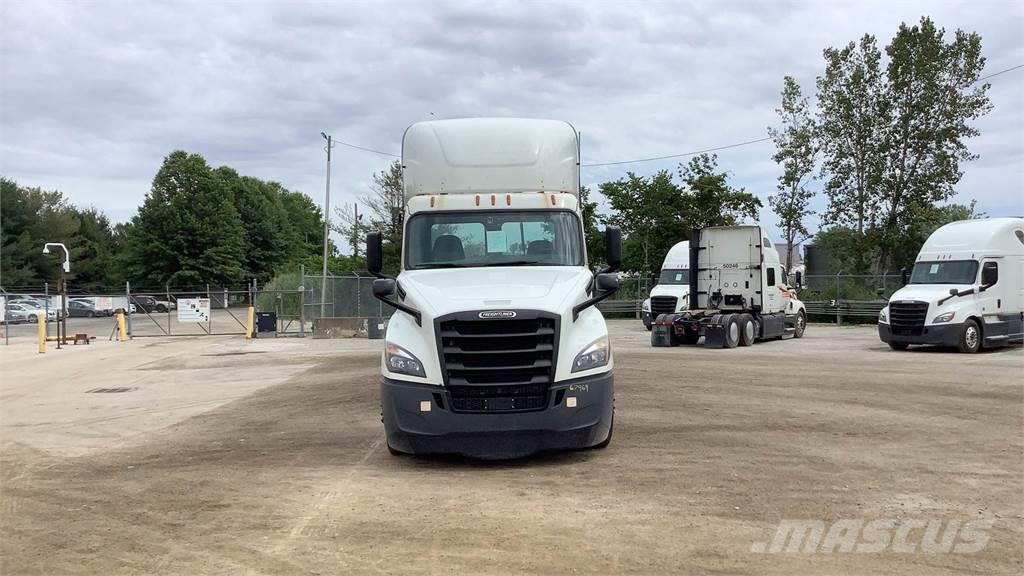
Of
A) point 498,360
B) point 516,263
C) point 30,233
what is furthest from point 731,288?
point 30,233

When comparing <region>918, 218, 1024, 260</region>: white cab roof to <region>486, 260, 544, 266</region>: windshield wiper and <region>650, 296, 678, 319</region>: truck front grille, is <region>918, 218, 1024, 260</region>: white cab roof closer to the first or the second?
<region>650, 296, 678, 319</region>: truck front grille

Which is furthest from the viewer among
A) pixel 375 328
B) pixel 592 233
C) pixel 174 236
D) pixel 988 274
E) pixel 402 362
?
→ pixel 174 236

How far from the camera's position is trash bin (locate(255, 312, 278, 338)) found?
102ft

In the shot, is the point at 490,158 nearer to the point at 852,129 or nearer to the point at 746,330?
the point at 746,330

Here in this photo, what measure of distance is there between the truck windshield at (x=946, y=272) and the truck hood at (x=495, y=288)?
628 inches

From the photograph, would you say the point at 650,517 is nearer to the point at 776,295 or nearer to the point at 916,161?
the point at 776,295

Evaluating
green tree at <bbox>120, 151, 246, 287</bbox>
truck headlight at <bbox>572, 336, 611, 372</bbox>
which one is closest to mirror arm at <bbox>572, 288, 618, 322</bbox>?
truck headlight at <bbox>572, 336, 611, 372</bbox>

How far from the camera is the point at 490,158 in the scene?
945 cm

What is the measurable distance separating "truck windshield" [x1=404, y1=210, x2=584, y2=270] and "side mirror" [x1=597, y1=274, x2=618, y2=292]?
400 mm

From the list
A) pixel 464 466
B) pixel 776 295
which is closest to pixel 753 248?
pixel 776 295

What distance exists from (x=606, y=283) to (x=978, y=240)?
1653cm

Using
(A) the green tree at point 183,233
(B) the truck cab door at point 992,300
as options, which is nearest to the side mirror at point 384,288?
(B) the truck cab door at point 992,300

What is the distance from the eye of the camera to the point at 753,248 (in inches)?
950

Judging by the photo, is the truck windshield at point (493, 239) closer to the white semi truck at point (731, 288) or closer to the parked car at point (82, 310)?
the white semi truck at point (731, 288)
